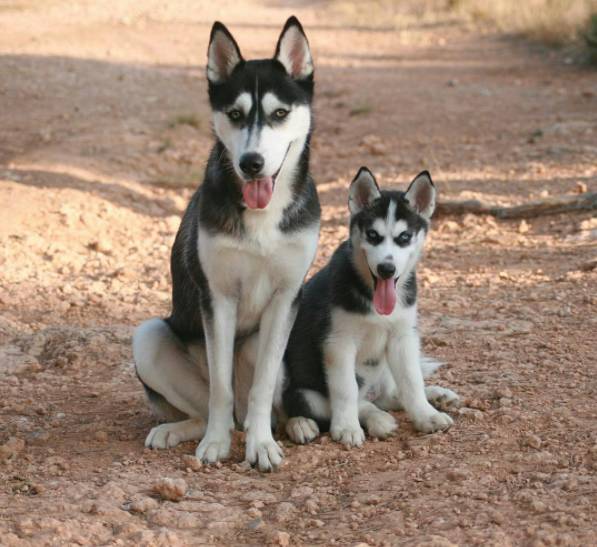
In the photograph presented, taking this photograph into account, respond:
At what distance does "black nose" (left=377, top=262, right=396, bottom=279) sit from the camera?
527cm

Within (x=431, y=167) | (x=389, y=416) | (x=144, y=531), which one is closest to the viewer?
(x=144, y=531)

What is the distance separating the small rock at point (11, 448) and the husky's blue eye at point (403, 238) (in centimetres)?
223

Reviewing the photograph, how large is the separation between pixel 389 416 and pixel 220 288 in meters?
1.19

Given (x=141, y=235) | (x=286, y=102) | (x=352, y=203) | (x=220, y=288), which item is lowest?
(x=141, y=235)

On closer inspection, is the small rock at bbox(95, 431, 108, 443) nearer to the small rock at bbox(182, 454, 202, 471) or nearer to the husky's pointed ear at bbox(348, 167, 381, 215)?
the small rock at bbox(182, 454, 202, 471)

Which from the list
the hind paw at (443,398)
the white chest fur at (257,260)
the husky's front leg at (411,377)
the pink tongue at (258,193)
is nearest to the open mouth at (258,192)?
the pink tongue at (258,193)

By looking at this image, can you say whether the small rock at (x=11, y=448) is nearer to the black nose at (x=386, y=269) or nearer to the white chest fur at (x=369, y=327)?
the white chest fur at (x=369, y=327)

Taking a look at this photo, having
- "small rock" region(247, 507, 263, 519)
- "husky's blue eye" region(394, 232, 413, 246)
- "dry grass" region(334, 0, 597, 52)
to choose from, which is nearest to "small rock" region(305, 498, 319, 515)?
"small rock" region(247, 507, 263, 519)

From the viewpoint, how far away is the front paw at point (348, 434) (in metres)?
5.34

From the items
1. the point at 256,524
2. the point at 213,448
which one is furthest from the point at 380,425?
the point at 256,524

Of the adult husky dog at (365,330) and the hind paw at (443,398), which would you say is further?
the hind paw at (443,398)

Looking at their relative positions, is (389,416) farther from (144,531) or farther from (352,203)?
(144,531)

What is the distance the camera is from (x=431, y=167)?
12.3m

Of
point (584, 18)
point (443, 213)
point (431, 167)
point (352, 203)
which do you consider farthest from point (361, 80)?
point (352, 203)
